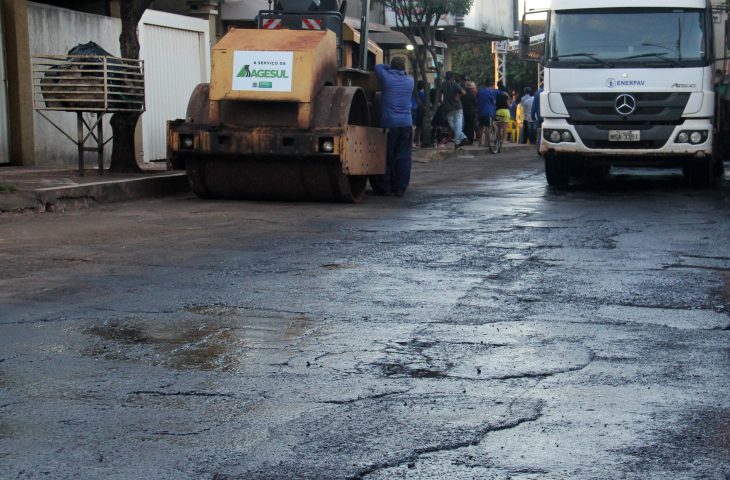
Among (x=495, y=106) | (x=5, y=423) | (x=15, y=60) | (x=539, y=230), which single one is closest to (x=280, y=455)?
(x=5, y=423)

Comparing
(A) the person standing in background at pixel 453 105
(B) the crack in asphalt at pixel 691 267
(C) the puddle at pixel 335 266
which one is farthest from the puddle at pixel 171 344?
(A) the person standing in background at pixel 453 105

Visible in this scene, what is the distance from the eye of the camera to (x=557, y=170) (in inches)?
650

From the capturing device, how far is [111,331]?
611cm

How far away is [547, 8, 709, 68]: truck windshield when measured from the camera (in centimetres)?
1512

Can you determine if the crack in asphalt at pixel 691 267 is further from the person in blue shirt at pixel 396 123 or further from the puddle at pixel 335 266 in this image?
the person in blue shirt at pixel 396 123

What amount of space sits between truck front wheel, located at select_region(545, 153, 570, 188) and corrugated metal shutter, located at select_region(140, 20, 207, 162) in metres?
7.96

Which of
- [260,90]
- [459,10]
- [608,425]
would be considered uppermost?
[459,10]

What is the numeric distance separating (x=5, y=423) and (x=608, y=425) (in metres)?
2.23

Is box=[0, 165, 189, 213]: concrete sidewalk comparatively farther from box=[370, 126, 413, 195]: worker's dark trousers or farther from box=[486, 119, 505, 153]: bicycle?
box=[486, 119, 505, 153]: bicycle

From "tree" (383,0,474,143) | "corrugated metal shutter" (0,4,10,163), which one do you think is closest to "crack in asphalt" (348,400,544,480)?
"corrugated metal shutter" (0,4,10,163)

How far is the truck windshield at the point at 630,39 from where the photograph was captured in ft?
49.6

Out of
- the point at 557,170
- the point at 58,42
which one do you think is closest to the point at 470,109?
the point at 58,42

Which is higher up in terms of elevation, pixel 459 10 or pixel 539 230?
pixel 459 10

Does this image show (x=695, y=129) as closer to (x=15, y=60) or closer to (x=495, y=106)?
(x=15, y=60)
